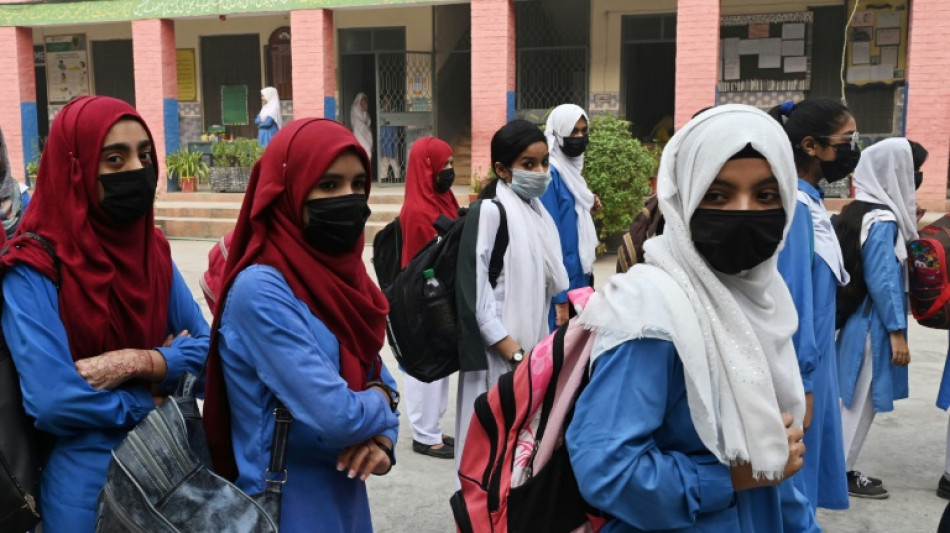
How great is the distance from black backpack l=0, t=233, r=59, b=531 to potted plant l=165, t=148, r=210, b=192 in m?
13.2

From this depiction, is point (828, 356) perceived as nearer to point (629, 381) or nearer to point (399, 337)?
point (399, 337)

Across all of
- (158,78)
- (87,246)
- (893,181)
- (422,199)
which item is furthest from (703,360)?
(158,78)

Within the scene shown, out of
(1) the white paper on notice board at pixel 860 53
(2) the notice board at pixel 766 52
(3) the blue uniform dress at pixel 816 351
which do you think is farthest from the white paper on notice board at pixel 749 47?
(3) the blue uniform dress at pixel 816 351

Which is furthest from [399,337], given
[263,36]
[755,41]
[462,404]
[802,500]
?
[263,36]

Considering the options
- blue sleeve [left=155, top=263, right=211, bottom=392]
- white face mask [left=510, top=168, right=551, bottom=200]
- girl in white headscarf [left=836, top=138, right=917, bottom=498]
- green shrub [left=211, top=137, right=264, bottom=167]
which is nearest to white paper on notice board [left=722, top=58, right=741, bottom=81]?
green shrub [left=211, top=137, right=264, bottom=167]

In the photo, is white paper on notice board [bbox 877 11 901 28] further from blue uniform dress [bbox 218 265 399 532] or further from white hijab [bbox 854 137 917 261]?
blue uniform dress [bbox 218 265 399 532]

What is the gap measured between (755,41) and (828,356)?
37.6 feet

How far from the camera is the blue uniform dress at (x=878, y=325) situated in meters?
3.86

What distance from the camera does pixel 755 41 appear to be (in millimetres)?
13578

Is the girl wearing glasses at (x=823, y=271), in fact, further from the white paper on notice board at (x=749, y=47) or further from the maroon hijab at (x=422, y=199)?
the white paper on notice board at (x=749, y=47)

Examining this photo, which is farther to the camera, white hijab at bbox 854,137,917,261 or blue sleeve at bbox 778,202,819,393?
white hijab at bbox 854,137,917,261

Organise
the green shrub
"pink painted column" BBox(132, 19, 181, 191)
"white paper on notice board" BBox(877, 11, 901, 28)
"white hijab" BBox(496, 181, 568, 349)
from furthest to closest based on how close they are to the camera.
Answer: "pink painted column" BBox(132, 19, 181, 191) → the green shrub → "white paper on notice board" BBox(877, 11, 901, 28) → "white hijab" BBox(496, 181, 568, 349)

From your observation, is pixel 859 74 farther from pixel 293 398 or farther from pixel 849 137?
pixel 293 398

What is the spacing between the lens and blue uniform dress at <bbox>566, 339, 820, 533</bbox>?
1.51 metres
